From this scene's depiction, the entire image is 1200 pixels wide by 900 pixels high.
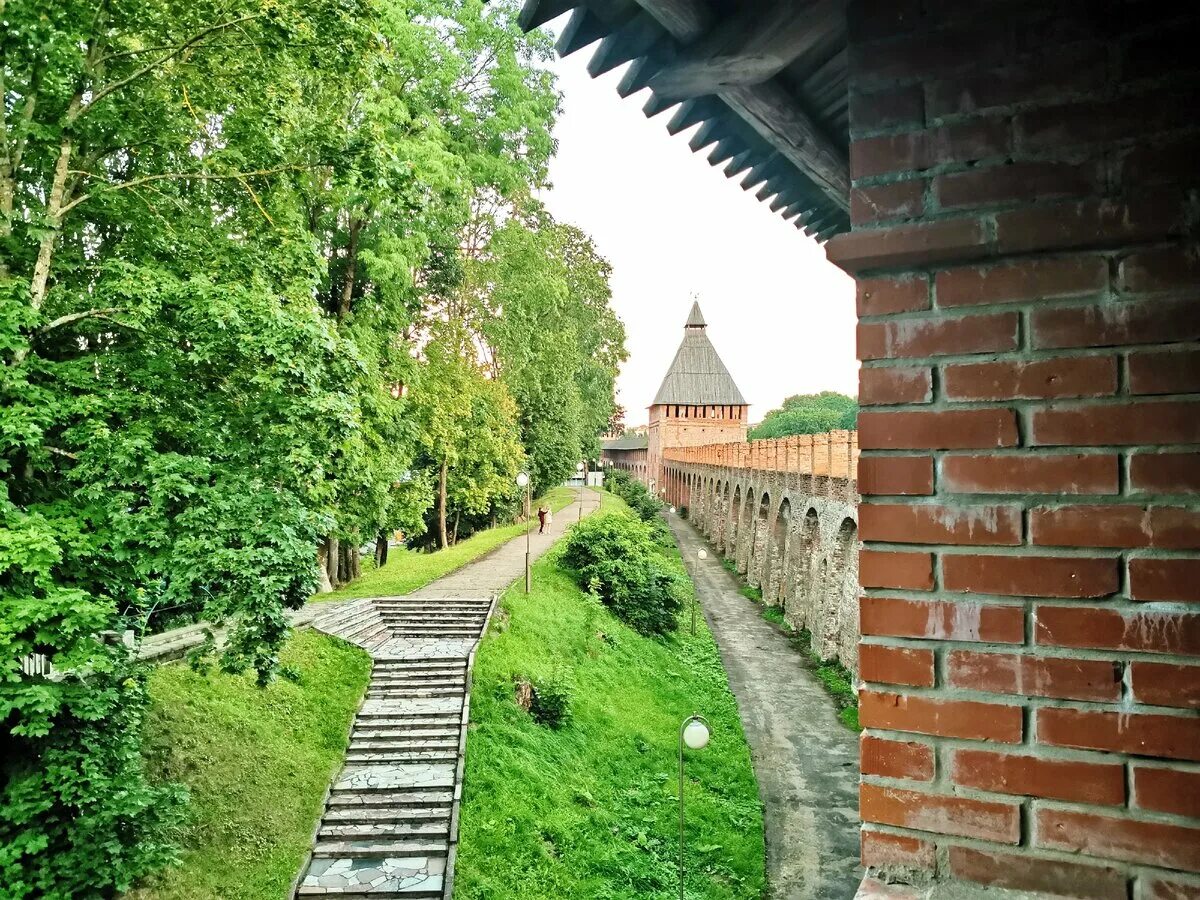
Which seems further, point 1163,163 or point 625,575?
point 625,575

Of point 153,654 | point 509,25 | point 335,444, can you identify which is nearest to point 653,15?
point 335,444

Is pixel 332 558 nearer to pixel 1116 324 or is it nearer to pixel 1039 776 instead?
pixel 1039 776

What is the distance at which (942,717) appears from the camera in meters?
1.64

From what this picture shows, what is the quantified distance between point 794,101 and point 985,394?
142cm

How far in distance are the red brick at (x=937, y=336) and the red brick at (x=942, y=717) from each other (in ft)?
2.68

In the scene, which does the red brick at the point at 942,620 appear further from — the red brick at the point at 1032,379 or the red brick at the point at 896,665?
the red brick at the point at 1032,379

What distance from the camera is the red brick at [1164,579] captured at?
1445mm

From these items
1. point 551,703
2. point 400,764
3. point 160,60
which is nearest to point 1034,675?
point 160,60

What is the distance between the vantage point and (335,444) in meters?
9.43

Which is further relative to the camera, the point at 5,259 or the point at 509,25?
the point at 509,25

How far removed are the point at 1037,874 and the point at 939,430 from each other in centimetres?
98

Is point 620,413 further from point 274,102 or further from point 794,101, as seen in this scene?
point 794,101

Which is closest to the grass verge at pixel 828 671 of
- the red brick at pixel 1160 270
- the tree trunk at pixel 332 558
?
the red brick at pixel 1160 270

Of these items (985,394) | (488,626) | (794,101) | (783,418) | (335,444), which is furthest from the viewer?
(783,418)
